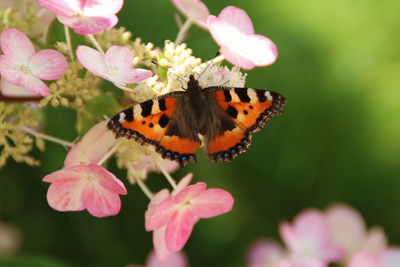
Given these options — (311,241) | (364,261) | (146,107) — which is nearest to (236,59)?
(146,107)

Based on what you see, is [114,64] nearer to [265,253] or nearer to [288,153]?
[265,253]

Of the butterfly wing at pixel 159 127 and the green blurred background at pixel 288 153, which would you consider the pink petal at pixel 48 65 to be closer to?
the butterfly wing at pixel 159 127

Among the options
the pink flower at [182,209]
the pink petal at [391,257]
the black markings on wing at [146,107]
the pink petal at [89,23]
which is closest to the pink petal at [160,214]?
the pink flower at [182,209]

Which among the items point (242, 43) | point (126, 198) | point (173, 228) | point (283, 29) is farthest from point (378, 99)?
point (173, 228)

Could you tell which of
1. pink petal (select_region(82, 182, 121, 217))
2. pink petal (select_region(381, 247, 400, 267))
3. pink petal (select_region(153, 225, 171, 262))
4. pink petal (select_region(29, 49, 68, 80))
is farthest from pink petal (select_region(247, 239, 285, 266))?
pink petal (select_region(29, 49, 68, 80))

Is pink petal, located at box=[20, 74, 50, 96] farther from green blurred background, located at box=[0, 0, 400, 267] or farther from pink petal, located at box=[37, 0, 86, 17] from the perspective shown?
green blurred background, located at box=[0, 0, 400, 267]

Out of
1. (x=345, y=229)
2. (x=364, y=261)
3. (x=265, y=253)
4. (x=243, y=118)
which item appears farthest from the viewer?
(x=265, y=253)
